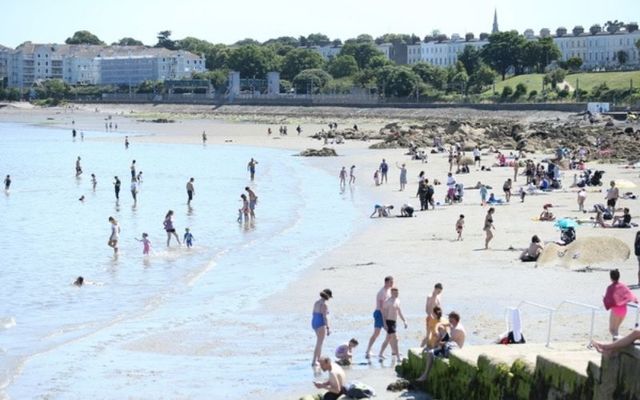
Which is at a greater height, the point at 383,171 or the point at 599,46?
the point at 599,46

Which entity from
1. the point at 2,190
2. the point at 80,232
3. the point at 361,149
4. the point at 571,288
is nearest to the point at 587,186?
the point at 80,232

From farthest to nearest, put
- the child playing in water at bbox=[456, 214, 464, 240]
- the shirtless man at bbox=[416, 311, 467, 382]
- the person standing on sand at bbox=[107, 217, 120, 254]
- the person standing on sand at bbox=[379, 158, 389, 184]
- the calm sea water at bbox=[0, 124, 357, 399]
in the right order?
the person standing on sand at bbox=[379, 158, 389, 184] → the person standing on sand at bbox=[107, 217, 120, 254] → the child playing in water at bbox=[456, 214, 464, 240] → the calm sea water at bbox=[0, 124, 357, 399] → the shirtless man at bbox=[416, 311, 467, 382]

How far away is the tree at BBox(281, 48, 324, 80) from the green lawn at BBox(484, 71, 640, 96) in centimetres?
4607

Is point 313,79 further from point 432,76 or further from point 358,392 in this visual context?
point 358,392

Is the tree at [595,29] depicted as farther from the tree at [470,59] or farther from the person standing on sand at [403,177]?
the person standing on sand at [403,177]

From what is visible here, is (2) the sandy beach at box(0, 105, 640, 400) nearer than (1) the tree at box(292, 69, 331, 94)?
Yes

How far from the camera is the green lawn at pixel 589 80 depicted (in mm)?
121812

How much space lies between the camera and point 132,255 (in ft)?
90.0

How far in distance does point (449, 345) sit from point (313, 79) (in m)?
151

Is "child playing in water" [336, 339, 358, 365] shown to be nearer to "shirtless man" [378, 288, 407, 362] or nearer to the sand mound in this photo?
"shirtless man" [378, 288, 407, 362]

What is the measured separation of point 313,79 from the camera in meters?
163

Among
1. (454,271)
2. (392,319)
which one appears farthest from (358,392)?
(454,271)

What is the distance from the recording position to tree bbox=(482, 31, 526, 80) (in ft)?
475

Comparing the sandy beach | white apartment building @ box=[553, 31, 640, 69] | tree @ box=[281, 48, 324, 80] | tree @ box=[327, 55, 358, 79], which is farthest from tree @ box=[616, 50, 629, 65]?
the sandy beach
